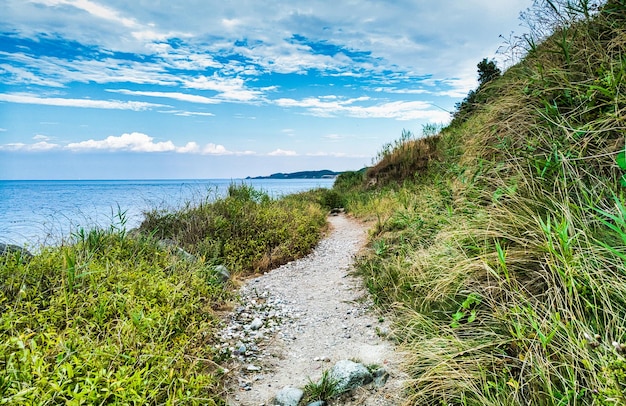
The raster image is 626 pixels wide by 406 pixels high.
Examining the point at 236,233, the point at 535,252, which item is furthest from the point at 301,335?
the point at 236,233

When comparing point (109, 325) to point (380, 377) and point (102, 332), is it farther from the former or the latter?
point (380, 377)

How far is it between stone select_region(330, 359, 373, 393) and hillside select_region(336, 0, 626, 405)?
1.34 ft

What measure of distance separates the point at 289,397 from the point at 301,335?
1.36 m

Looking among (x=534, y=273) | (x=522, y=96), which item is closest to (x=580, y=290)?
(x=534, y=273)

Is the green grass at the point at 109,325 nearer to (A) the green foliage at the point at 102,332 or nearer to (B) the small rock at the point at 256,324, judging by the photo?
(A) the green foliage at the point at 102,332

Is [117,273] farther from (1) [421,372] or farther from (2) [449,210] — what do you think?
(2) [449,210]

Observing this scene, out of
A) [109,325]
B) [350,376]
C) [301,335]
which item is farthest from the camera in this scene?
[301,335]

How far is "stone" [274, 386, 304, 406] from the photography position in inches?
110

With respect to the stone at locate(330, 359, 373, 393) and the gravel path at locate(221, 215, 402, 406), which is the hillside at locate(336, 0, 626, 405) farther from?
the stone at locate(330, 359, 373, 393)

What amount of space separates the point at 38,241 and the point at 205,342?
9.16ft

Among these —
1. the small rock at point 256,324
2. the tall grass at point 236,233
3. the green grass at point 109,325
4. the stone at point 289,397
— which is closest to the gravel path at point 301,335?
the small rock at point 256,324

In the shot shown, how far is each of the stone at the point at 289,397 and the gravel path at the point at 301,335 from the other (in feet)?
0.40

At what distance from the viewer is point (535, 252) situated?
8.97 ft

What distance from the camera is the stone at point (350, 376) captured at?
9.52ft
